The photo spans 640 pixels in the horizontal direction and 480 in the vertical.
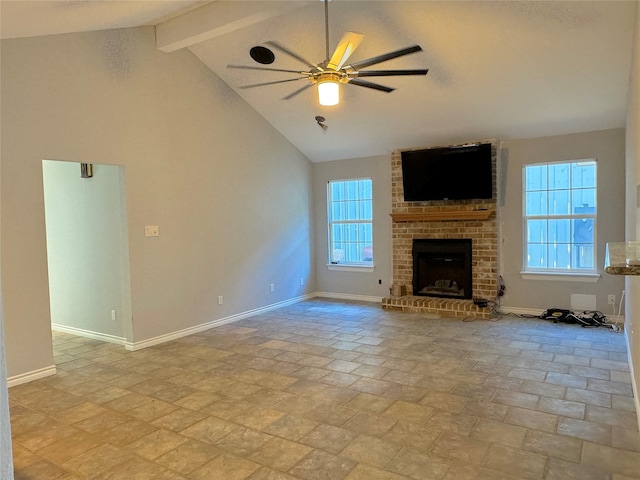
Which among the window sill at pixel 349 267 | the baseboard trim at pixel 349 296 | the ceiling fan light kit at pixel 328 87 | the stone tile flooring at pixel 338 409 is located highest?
the ceiling fan light kit at pixel 328 87

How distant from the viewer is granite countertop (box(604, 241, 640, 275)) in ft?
4.91

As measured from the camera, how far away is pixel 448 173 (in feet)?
20.8

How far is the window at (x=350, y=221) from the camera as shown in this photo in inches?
296

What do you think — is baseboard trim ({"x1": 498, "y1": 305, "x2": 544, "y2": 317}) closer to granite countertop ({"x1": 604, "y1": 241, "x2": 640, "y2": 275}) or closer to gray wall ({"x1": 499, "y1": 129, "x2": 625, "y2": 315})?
gray wall ({"x1": 499, "y1": 129, "x2": 625, "y2": 315})

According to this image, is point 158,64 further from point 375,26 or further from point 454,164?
point 454,164

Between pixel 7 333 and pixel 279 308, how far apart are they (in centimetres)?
369

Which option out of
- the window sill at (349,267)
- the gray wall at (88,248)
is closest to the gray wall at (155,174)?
the gray wall at (88,248)

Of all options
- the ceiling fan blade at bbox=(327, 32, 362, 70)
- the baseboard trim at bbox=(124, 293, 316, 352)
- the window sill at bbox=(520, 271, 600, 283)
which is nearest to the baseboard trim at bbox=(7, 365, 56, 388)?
the baseboard trim at bbox=(124, 293, 316, 352)

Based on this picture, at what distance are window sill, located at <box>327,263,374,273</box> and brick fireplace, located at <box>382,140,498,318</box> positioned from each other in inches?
20.6

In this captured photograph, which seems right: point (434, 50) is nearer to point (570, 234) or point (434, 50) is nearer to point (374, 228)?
point (570, 234)

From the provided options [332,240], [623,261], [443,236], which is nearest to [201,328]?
[332,240]

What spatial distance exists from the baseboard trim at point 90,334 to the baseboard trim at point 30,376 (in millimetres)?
932

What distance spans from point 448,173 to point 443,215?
0.61m

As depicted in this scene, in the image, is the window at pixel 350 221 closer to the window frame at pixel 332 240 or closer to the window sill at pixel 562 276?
the window frame at pixel 332 240
